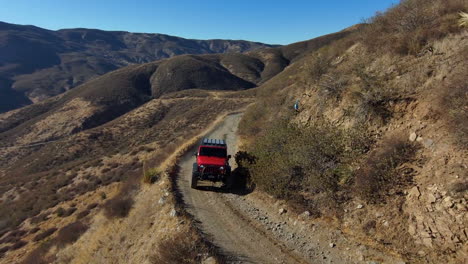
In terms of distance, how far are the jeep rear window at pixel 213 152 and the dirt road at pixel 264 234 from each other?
2232 millimetres

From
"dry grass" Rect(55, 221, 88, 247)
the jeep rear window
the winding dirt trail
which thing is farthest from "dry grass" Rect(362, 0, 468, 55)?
"dry grass" Rect(55, 221, 88, 247)

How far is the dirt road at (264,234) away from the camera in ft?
24.2

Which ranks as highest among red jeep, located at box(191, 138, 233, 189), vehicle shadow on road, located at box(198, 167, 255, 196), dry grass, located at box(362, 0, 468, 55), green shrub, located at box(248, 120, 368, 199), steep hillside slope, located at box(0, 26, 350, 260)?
dry grass, located at box(362, 0, 468, 55)

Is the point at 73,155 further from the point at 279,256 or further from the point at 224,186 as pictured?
the point at 279,256

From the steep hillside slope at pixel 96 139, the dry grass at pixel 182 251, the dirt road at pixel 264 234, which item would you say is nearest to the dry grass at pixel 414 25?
the dirt road at pixel 264 234

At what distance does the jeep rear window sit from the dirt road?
7.32 feet

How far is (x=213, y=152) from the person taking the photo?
46.2ft

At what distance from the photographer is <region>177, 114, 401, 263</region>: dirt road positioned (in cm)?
736

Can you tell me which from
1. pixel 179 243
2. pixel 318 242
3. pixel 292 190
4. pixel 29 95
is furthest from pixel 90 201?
pixel 29 95

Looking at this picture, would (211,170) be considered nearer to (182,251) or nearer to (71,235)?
(182,251)

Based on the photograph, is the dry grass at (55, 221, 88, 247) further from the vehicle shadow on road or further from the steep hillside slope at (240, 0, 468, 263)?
the steep hillside slope at (240, 0, 468, 263)

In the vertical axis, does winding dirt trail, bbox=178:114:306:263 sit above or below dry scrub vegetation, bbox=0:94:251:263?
above

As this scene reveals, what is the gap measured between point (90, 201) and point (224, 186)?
12933 millimetres

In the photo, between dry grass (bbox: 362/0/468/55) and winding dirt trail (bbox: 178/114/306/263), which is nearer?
winding dirt trail (bbox: 178/114/306/263)
